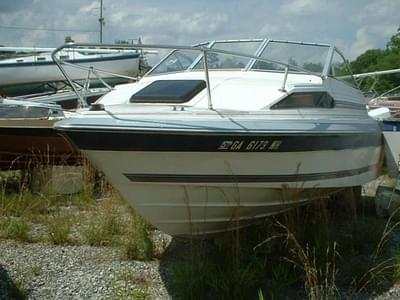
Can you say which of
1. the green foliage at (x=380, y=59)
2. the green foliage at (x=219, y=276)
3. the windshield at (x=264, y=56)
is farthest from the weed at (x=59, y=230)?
the green foliage at (x=380, y=59)

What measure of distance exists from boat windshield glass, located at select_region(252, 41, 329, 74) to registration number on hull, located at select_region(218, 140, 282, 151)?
5.74 feet

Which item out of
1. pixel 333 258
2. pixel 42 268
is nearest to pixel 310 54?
pixel 333 258

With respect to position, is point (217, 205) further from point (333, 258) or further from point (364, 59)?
point (364, 59)

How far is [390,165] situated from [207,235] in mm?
2840

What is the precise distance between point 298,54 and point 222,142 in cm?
238

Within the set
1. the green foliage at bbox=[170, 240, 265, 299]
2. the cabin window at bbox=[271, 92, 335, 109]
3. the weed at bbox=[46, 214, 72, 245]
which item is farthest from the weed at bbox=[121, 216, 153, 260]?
the cabin window at bbox=[271, 92, 335, 109]

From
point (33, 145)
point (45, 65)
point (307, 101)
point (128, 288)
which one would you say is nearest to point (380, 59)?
point (45, 65)

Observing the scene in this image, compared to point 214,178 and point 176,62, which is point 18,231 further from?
point 176,62

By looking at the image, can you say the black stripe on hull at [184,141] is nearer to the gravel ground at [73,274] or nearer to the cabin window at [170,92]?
the cabin window at [170,92]

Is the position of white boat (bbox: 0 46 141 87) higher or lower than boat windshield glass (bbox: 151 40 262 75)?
higher

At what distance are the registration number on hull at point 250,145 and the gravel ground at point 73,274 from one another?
1.26m

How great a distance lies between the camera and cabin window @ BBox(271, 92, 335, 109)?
459 centimetres

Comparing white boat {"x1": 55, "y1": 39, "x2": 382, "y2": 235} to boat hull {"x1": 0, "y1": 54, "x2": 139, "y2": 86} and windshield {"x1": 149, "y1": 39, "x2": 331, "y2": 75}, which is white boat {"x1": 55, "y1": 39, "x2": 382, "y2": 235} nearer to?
windshield {"x1": 149, "y1": 39, "x2": 331, "y2": 75}

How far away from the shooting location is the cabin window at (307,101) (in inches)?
181
